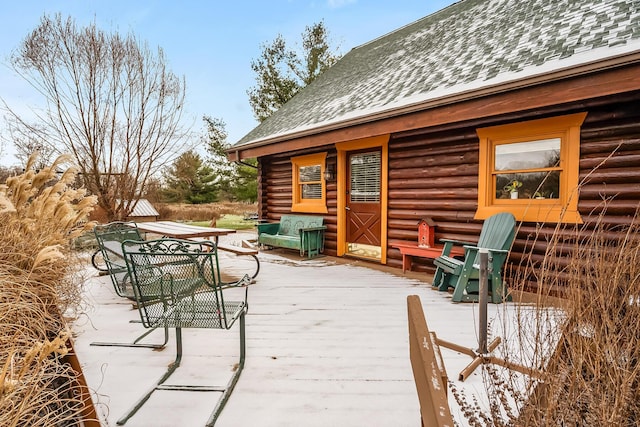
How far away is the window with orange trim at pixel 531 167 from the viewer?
380cm

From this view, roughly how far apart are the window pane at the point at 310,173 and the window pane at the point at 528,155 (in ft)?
11.5

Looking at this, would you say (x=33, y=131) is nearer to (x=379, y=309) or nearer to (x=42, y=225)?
(x=42, y=225)

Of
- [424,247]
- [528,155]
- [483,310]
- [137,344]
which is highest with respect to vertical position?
[528,155]

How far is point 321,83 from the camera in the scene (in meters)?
9.32

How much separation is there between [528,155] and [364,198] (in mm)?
2753

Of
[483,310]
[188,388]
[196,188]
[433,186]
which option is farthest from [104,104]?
[196,188]

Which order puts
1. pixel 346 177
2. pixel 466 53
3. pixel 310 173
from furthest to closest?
pixel 310 173
pixel 346 177
pixel 466 53

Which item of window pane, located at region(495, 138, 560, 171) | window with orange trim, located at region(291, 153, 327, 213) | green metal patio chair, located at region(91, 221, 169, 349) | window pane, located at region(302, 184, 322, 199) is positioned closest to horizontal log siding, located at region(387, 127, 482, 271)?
window pane, located at region(495, 138, 560, 171)

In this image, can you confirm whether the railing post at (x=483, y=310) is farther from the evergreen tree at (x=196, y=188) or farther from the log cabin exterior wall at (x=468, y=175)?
the evergreen tree at (x=196, y=188)

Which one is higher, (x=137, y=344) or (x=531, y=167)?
(x=531, y=167)

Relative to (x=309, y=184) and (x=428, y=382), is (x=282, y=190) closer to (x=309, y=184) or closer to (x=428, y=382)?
(x=309, y=184)

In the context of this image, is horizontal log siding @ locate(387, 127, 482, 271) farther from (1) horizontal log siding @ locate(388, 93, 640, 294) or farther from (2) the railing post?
(2) the railing post

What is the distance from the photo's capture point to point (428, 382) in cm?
81

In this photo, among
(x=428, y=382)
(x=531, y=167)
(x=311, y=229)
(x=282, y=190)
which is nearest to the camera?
(x=428, y=382)
